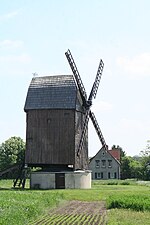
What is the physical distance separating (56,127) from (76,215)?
73.1 ft

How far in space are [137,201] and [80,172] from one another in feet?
65.1

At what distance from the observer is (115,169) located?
247 feet

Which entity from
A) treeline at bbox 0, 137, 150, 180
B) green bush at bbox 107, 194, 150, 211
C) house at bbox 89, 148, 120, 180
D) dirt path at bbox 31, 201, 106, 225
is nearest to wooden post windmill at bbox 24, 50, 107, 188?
dirt path at bbox 31, 201, 106, 225

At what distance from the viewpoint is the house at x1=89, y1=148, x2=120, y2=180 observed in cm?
7544

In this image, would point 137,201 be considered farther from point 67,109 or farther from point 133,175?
point 133,175

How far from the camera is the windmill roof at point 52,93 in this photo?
1679 inches

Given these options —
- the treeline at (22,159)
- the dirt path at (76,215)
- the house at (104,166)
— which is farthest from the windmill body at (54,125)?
the house at (104,166)

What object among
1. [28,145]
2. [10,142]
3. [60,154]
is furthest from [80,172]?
[10,142]

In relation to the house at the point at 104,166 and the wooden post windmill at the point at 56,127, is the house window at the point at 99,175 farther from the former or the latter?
the wooden post windmill at the point at 56,127

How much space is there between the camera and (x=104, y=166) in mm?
75562

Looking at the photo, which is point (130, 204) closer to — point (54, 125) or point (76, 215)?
point (76, 215)

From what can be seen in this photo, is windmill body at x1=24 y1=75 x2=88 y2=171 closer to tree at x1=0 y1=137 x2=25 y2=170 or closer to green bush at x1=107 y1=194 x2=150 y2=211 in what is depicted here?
green bush at x1=107 y1=194 x2=150 y2=211

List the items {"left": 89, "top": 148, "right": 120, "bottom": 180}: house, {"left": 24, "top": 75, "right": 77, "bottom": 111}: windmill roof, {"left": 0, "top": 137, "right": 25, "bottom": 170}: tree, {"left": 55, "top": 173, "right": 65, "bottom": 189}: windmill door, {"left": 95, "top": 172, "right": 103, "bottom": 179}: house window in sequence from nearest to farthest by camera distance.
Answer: {"left": 55, "top": 173, "right": 65, "bottom": 189}: windmill door, {"left": 24, "top": 75, "right": 77, "bottom": 111}: windmill roof, {"left": 0, "top": 137, "right": 25, "bottom": 170}: tree, {"left": 89, "top": 148, "right": 120, "bottom": 180}: house, {"left": 95, "top": 172, "right": 103, "bottom": 179}: house window

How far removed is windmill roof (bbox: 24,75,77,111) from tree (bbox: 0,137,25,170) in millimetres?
27595
